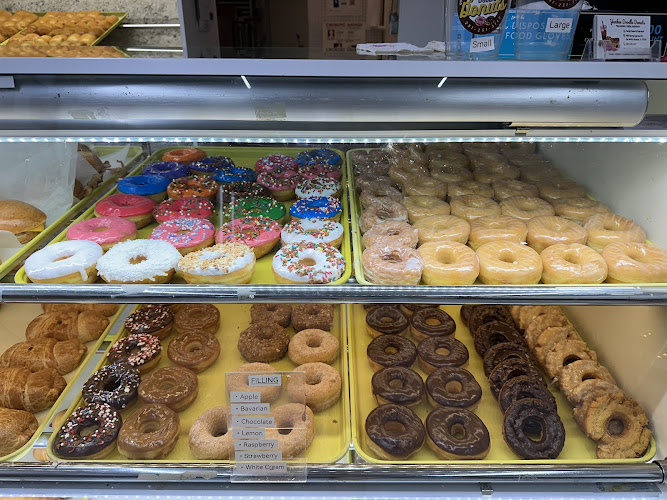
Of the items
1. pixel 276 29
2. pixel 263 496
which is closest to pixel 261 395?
pixel 263 496

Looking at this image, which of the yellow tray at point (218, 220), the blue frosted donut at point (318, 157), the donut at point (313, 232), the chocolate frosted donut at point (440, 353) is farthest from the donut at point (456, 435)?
the blue frosted donut at point (318, 157)

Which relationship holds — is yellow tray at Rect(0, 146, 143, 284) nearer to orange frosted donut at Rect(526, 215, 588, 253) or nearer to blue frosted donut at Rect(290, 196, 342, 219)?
blue frosted donut at Rect(290, 196, 342, 219)

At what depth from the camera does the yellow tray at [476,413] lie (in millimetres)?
1928

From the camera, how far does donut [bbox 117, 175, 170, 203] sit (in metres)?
2.61

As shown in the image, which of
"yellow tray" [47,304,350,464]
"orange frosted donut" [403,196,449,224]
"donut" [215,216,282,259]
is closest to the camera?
"yellow tray" [47,304,350,464]

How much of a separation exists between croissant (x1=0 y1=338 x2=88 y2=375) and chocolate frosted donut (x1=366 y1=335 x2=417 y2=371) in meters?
1.38

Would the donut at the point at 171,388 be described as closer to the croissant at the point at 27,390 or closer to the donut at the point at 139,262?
the croissant at the point at 27,390

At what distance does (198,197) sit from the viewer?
2621mm

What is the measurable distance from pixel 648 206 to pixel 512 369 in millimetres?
889

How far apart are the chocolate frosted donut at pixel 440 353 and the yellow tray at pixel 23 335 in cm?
156

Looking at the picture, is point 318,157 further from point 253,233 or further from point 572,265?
point 572,265

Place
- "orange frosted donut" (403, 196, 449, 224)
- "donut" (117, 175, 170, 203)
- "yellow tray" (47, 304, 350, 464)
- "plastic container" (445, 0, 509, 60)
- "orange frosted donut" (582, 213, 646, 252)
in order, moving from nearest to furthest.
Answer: "plastic container" (445, 0, 509, 60) → "yellow tray" (47, 304, 350, 464) → "orange frosted donut" (582, 213, 646, 252) → "orange frosted donut" (403, 196, 449, 224) → "donut" (117, 175, 170, 203)

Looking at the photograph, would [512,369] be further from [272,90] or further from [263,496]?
[272,90]

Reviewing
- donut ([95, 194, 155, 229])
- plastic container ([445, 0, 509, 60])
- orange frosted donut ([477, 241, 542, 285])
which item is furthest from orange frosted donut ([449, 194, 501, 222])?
donut ([95, 194, 155, 229])
